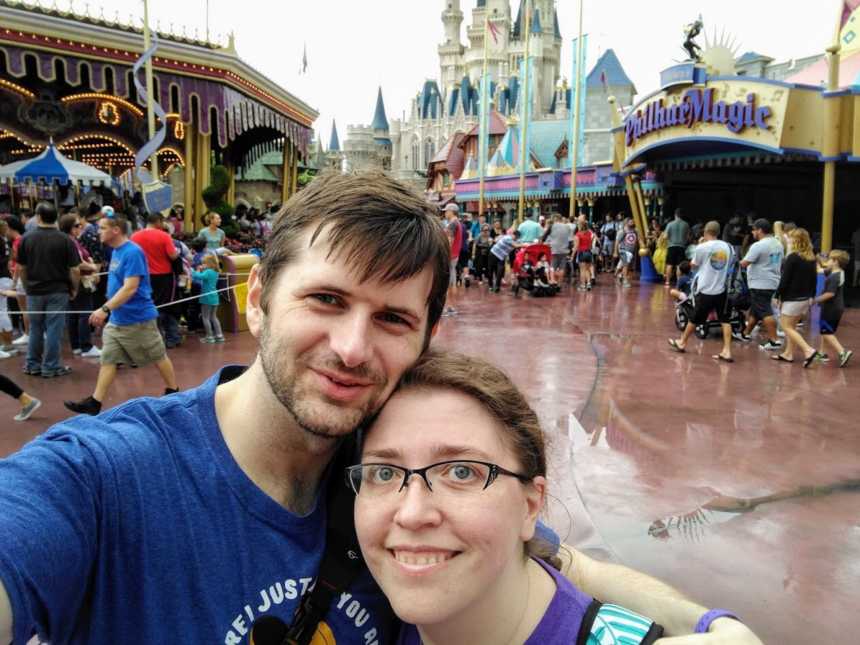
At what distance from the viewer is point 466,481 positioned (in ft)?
3.93

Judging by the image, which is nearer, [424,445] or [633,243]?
[424,445]

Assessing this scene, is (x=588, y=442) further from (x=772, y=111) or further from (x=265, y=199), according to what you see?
(x=265, y=199)

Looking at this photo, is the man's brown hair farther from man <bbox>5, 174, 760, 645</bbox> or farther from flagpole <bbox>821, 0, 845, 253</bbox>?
flagpole <bbox>821, 0, 845, 253</bbox>

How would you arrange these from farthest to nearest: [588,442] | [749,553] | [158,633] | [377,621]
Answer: [588,442] < [749,553] < [377,621] < [158,633]

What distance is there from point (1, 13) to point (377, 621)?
14439mm

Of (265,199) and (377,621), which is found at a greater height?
(265,199)

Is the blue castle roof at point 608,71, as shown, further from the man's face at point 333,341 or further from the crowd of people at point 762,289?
the man's face at point 333,341

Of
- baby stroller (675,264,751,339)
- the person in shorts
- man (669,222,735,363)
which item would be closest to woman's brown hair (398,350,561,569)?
man (669,222,735,363)

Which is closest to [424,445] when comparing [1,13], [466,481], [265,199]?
[466,481]

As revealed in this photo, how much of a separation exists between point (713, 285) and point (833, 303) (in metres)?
1.33

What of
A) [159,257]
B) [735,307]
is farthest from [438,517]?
[735,307]

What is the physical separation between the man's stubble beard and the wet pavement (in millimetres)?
548

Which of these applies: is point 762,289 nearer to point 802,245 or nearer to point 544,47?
point 802,245

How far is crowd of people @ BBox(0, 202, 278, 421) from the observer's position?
5.64 metres
